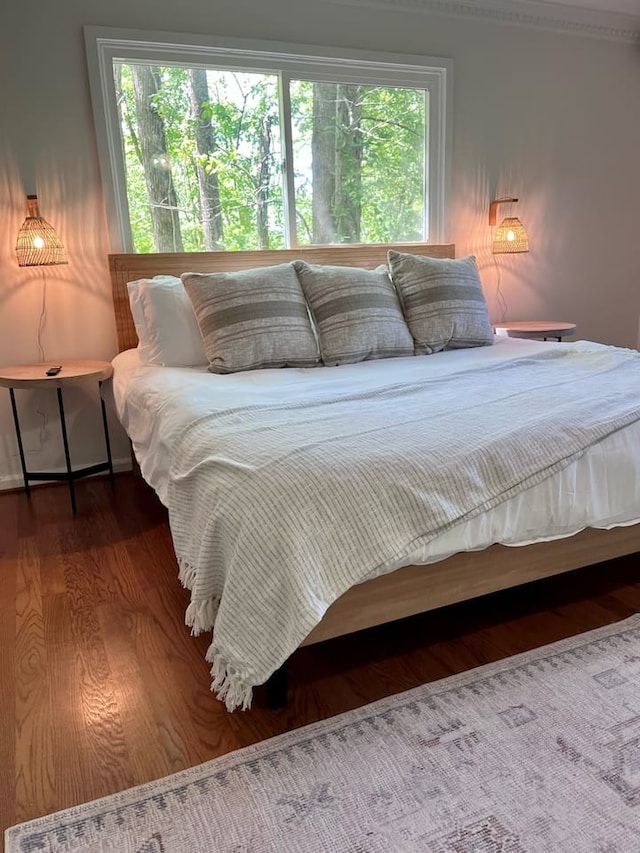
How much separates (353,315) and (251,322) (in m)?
0.46

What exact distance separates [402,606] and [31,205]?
8.00 ft

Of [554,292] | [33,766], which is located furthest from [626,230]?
[33,766]

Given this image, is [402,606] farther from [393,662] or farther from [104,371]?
[104,371]

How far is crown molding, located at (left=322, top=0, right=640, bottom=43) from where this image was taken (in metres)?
3.19

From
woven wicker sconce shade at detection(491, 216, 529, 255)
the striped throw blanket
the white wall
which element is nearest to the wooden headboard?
the white wall

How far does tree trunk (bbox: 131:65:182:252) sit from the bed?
3.27ft

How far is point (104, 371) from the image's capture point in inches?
107

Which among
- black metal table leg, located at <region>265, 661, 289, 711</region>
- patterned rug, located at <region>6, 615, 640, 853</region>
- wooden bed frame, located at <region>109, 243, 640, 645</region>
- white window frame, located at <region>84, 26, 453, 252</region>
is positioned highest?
white window frame, located at <region>84, 26, 453, 252</region>

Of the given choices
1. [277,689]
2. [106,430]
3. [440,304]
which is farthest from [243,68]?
[277,689]

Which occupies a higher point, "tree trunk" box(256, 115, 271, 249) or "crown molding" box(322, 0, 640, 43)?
"crown molding" box(322, 0, 640, 43)

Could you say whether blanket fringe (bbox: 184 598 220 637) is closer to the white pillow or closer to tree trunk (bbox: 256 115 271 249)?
the white pillow

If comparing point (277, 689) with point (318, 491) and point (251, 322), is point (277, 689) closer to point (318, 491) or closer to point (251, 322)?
point (318, 491)

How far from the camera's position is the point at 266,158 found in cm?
315

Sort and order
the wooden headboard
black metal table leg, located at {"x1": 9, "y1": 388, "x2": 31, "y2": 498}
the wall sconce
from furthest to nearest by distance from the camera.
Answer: the wall sconce → the wooden headboard → black metal table leg, located at {"x1": 9, "y1": 388, "x2": 31, "y2": 498}
